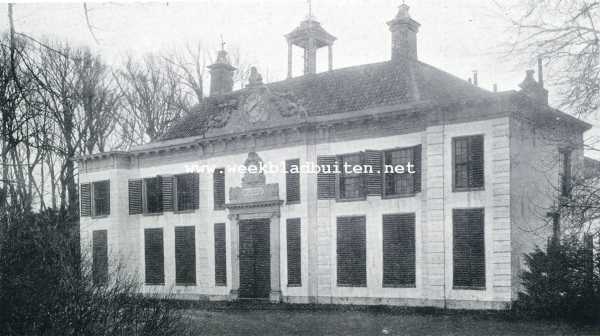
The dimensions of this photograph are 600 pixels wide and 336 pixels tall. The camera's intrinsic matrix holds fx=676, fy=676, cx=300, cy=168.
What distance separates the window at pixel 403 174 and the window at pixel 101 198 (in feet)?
48.4

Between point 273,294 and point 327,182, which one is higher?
point 327,182

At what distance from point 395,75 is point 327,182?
512cm

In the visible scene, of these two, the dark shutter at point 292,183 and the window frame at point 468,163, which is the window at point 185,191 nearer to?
the dark shutter at point 292,183

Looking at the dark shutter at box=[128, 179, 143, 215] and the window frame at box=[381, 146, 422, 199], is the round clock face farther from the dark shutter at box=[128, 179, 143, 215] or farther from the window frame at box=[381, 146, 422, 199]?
the dark shutter at box=[128, 179, 143, 215]

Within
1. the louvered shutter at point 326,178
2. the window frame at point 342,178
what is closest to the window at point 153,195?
the louvered shutter at point 326,178

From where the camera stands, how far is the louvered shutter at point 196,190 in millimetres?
28922

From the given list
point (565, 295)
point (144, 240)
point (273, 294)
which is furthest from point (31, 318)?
point (144, 240)

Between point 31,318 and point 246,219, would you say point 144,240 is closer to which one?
point 246,219

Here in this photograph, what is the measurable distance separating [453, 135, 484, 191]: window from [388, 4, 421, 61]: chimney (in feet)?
21.2

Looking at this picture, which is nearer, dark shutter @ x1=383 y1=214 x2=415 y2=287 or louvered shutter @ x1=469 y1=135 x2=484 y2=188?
louvered shutter @ x1=469 y1=135 x2=484 y2=188

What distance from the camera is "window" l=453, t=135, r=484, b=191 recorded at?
21641 millimetres

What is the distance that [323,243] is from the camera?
2481cm

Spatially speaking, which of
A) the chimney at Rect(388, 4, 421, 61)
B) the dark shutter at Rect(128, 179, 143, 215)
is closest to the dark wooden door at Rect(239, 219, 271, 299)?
the dark shutter at Rect(128, 179, 143, 215)

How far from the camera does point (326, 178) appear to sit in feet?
81.6
